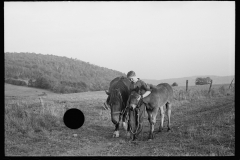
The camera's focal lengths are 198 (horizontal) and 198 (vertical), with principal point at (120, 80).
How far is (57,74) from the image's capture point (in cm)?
2234

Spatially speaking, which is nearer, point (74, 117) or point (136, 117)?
point (74, 117)

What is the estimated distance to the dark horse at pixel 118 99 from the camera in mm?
7176

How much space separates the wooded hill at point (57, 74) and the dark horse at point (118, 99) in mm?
8803

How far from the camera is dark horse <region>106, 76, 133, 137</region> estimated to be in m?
7.18

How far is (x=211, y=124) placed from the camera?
8.16 meters

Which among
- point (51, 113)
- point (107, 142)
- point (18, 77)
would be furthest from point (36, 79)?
point (107, 142)

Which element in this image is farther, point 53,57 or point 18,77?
point 53,57

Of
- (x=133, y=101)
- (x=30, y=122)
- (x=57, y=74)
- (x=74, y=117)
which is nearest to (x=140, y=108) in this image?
(x=133, y=101)

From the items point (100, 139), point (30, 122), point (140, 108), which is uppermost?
point (140, 108)

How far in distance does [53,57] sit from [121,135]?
20.2m

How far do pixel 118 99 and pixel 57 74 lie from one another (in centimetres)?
1663

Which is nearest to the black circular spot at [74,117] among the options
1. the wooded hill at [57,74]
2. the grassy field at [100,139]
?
the grassy field at [100,139]

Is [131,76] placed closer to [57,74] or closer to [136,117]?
[136,117]

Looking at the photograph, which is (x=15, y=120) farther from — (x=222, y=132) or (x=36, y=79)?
(x=36, y=79)
